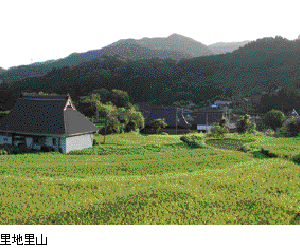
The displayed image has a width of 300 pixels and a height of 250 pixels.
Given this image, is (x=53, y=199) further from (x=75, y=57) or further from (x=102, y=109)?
(x=75, y=57)

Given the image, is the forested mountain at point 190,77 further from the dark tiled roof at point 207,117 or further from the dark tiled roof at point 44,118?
the dark tiled roof at point 44,118

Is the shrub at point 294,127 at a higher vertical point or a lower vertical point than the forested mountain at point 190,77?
lower

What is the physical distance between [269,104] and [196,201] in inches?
2685

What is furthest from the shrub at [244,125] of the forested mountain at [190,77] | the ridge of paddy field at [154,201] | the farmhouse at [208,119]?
the forested mountain at [190,77]


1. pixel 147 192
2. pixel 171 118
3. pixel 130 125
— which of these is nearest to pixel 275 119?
pixel 171 118

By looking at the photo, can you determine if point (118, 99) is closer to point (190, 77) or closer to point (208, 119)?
point (208, 119)

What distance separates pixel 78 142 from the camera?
24359 millimetres

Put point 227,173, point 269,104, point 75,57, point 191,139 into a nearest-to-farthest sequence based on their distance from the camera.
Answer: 1. point 227,173
2. point 191,139
3. point 269,104
4. point 75,57

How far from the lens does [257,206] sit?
971cm

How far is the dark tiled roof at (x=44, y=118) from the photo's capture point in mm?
23344

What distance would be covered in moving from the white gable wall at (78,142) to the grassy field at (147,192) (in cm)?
336

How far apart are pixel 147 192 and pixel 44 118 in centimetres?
1663

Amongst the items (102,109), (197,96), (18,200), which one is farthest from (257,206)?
(197,96)

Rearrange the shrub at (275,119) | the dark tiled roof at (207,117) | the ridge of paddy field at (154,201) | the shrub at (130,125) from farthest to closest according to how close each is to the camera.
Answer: the shrub at (275,119), the dark tiled roof at (207,117), the shrub at (130,125), the ridge of paddy field at (154,201)
